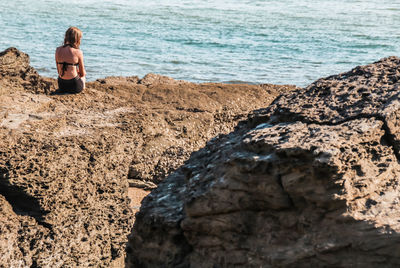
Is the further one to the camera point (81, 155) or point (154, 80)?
point (154, 80)

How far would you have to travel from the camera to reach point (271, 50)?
1533 cm

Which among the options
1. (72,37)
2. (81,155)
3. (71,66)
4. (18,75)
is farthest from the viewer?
(72,37)

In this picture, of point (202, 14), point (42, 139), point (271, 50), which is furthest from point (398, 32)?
point (42, 139)

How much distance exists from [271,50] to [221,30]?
409cm

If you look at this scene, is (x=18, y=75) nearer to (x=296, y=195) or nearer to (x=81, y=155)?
(x=81, y=155)

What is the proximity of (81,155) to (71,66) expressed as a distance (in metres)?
1.53

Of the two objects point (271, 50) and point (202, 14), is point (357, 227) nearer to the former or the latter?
point (271, 50)

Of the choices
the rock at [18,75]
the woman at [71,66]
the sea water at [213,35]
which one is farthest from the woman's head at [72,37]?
the sea water at [213,35]

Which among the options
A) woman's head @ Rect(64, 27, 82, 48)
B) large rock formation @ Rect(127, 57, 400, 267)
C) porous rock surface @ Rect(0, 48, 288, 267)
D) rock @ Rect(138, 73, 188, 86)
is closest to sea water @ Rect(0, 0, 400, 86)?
rock @ Rect(138, 73, 188, 86)

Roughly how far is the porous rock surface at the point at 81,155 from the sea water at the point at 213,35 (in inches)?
254

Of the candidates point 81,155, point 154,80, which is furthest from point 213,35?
point 81,155

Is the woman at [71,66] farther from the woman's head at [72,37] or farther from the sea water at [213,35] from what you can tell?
the sea water at [213,35]

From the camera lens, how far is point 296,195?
6.52ft

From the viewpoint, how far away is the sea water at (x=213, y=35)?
1254cm
